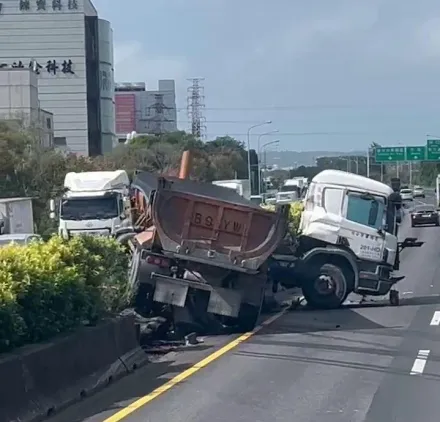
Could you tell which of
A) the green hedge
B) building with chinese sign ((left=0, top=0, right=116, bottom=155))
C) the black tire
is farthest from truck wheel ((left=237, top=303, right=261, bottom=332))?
building with chinese sign ((left=0, top=0, right=116, bottom=155))

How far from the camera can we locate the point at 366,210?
74.6ft

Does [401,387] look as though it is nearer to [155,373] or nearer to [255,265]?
[155,373]

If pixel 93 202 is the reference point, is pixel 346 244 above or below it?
below

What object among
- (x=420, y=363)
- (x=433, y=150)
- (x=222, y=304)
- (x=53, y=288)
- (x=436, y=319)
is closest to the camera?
(x=53, y=288)

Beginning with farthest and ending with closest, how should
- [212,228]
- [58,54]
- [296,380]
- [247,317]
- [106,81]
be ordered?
[106,81] < [58,54] < [247,317] < [212,228] < [296,380]

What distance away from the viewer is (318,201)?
910 inches

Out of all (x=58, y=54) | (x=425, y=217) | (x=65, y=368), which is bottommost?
(x=425, y=217)

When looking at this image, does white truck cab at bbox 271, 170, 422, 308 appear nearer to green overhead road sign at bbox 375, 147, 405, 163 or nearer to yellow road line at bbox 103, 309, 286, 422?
yellow road line at bbox 103, 309, 286, 422

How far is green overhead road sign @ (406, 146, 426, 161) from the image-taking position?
80.1 meters

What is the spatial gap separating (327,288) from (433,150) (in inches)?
2392

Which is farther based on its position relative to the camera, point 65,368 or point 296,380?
point 296,380

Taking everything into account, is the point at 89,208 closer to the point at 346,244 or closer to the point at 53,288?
the point at 346,244

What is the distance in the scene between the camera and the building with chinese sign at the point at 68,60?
97.5 metres

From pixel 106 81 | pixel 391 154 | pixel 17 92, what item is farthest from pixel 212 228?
pixel 106 81
